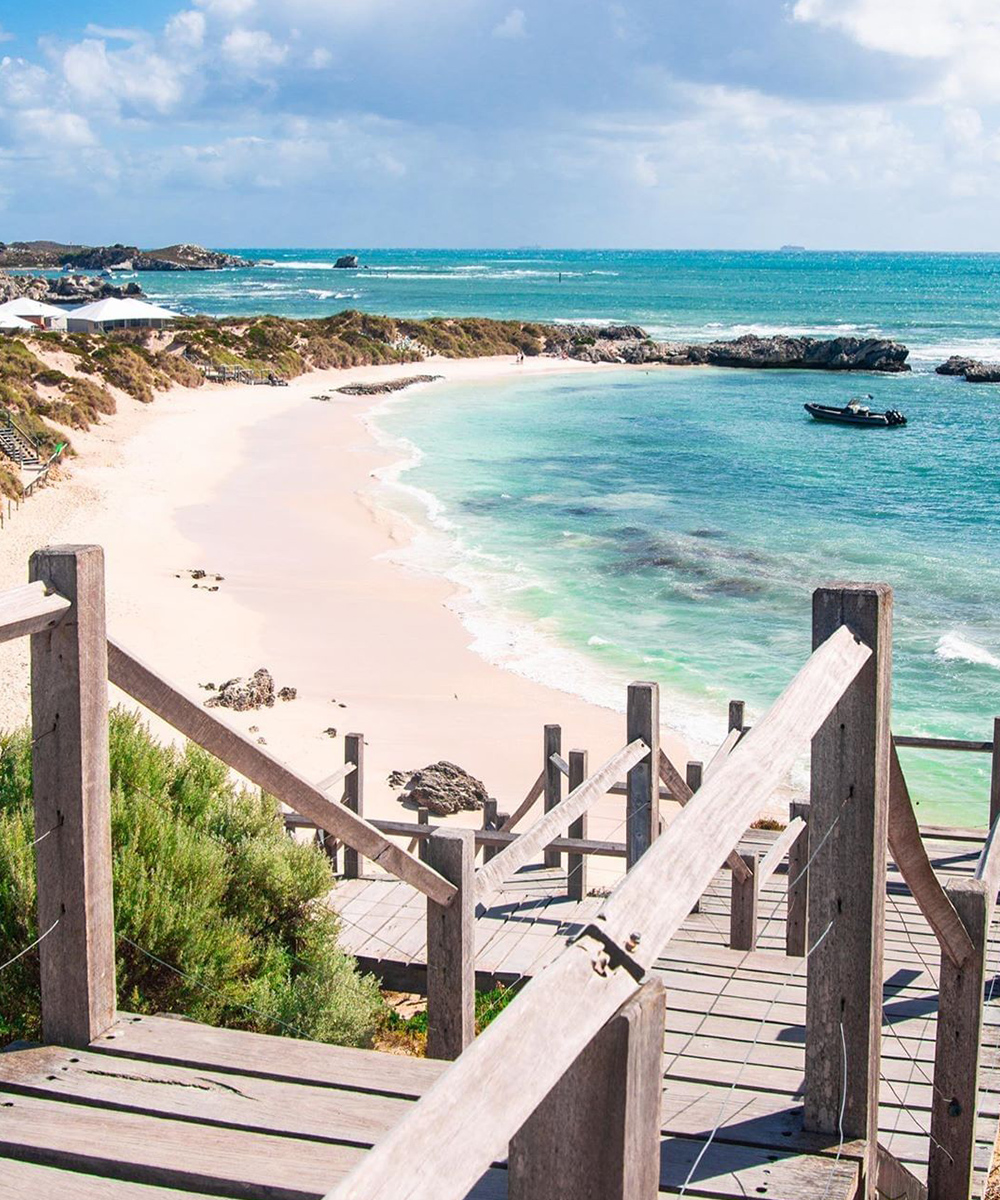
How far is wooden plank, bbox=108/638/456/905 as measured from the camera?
9.30ft

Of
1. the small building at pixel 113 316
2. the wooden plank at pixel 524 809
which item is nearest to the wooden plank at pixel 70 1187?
the wooden plank at pixel 524 809

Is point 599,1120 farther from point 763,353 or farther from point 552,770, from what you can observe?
point 763,353

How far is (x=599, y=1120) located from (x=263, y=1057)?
5.99ft

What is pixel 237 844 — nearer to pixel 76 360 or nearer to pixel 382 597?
pixel 382 597

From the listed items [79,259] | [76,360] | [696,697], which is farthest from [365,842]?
[79,259]

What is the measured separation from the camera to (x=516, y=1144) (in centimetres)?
135

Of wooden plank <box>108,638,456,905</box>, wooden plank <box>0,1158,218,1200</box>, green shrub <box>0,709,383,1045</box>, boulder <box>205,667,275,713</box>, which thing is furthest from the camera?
boulder <box>205,667,275,713</box>

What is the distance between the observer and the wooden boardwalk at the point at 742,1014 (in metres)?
2.58

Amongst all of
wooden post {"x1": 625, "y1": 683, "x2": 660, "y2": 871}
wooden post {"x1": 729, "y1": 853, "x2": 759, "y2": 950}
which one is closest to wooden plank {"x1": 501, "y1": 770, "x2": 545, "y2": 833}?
wooden post {"x1": 729, "y1": 853, "x2": 759, "y2": 950}

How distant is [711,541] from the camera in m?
24.5

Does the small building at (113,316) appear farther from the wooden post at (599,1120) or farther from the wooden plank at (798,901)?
the wooden post at (599,1120)

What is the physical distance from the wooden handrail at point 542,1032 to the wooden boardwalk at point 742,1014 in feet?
0.26

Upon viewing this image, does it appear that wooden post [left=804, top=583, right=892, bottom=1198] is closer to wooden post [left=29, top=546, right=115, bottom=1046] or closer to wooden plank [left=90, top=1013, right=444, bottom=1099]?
wooden plank [left=90, top=1013, right=444, bottom=1099]

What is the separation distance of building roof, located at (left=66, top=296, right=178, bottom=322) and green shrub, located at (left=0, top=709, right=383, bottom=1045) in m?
49.4
